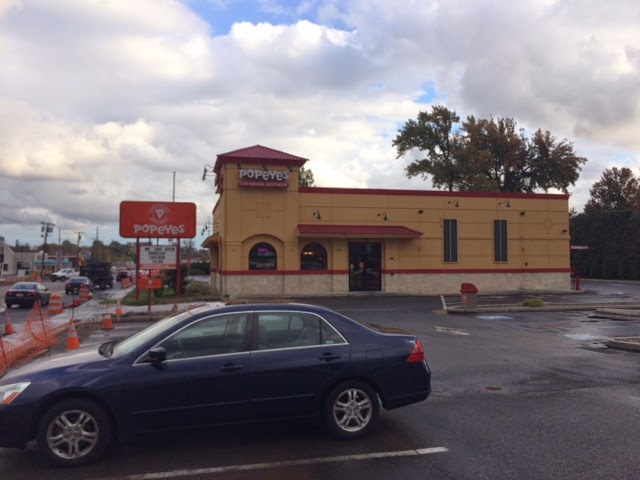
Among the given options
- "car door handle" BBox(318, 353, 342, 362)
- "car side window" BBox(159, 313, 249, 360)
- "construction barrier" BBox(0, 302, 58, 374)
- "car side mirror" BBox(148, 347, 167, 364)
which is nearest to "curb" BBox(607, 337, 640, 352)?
"car door handle" BBox(318, 353, 342, 362)

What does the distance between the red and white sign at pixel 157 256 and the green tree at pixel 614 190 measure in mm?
57902

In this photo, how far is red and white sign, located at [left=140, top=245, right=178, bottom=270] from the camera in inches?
906

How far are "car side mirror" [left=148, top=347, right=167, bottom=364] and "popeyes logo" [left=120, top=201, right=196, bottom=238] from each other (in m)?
21.3

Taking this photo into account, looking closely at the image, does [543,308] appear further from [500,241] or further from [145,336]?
[145,336]

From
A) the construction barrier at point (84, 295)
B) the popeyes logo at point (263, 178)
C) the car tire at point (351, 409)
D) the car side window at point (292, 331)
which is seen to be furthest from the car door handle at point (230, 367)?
the construction barrier at point (84, 295)

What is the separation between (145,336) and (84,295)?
28071 millimetres

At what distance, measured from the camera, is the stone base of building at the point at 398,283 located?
29.5 metres

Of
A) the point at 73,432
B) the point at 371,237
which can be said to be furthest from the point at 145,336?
the point at 371,237

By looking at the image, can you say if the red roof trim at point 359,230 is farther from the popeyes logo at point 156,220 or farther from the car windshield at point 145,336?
the car windshield at point 145,336

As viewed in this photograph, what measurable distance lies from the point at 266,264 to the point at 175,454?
24761 millimetres

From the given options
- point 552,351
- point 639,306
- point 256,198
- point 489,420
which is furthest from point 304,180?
point 489,420

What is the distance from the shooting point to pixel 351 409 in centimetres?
568

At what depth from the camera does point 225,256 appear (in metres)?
29.5

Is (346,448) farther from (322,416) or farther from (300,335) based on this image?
(300,335)
